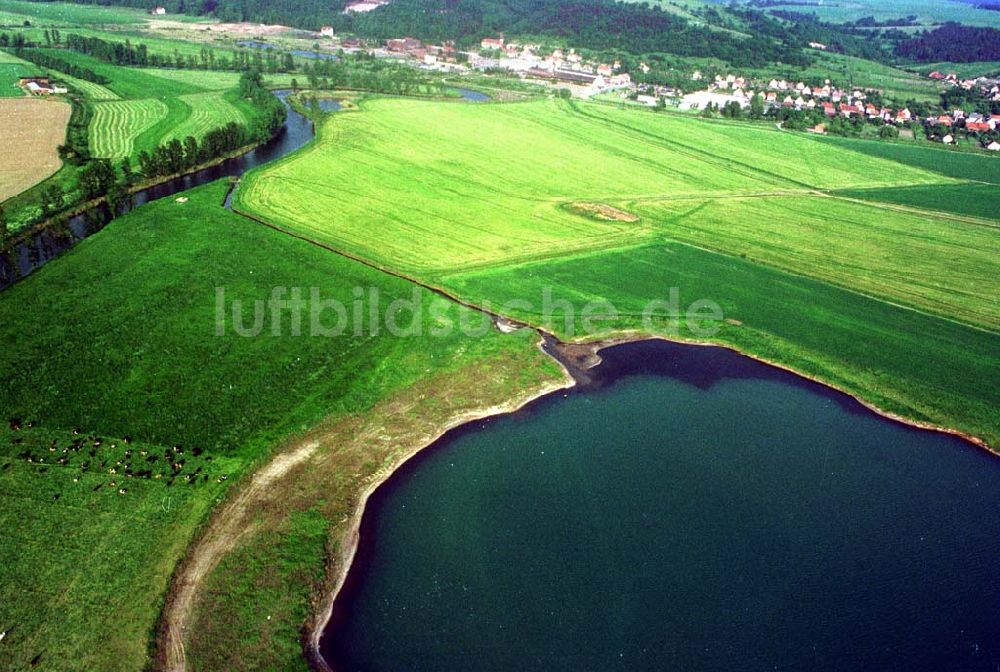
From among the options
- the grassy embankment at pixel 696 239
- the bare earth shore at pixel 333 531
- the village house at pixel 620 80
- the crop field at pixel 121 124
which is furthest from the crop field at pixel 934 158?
the crop field at pixel 121 124

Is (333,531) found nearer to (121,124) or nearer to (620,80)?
(121,124)

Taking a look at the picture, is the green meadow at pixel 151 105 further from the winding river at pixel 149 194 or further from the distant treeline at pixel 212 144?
the winding river at pixel 149 194

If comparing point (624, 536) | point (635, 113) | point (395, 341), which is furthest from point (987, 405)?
point (635, 113)

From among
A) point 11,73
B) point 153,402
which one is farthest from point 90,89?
point 153,402

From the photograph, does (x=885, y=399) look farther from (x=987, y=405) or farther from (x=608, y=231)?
(x=608, y=231)

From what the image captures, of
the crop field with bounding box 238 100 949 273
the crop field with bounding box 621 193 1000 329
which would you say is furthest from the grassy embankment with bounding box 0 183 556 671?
the crop field with bounding box 621 193 1000 329

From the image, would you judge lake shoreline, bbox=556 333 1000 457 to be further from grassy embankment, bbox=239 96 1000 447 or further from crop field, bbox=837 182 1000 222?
crop field, bbox=837 182 1000 222
